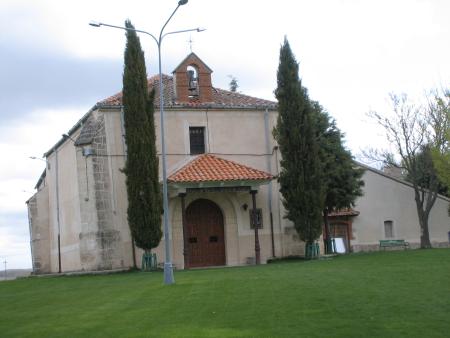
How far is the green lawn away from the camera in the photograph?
9258mm

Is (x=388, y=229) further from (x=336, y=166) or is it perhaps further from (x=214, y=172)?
(x=214, y=172)

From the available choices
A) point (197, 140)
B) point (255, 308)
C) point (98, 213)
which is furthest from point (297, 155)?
point (255, 308)

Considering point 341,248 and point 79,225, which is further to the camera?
point 341,248

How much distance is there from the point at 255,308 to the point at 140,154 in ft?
46.7

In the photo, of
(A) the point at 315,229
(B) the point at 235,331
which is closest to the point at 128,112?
(A) the point at 315,229

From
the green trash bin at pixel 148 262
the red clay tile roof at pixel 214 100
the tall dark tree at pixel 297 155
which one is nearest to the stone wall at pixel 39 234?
the red clay tile roof at pixel 214 100

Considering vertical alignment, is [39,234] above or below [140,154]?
below

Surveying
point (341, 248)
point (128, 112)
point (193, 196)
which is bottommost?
point (341, 248)

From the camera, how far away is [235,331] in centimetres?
918

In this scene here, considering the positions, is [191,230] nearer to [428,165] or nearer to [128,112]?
[128,112]

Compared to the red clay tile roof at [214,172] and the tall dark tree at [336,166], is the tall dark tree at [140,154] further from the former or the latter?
the tall dark tree at [336,166]

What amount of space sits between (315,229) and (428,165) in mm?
16380

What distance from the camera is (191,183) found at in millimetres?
24969

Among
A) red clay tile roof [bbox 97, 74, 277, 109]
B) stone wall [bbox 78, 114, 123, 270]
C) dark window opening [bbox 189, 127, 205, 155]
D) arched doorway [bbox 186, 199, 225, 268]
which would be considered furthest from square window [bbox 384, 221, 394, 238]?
→ stone wall [bbox 78, 114, 123, 270]
